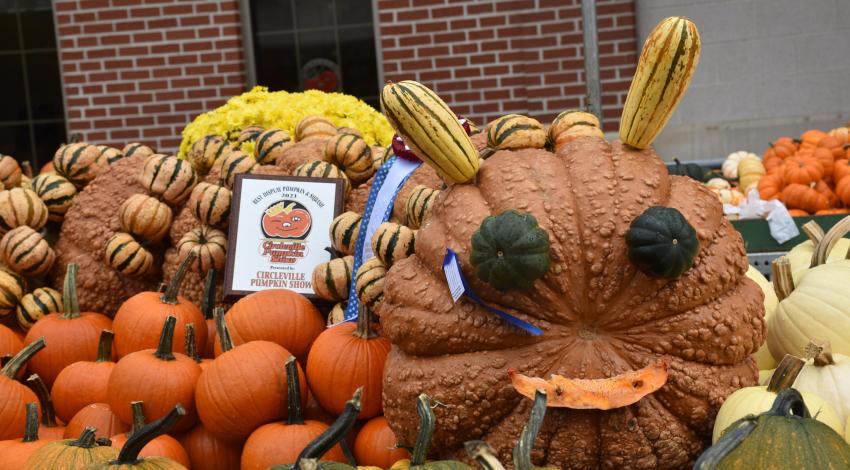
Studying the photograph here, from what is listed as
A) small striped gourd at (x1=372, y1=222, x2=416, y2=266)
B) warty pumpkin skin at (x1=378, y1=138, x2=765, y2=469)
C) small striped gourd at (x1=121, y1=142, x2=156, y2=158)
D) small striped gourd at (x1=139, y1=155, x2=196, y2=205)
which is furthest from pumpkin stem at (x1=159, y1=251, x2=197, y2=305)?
warty pumpkin skin at (x1=378, y1=138, x2=765, y2=469)

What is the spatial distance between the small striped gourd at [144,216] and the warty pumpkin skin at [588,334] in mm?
1588

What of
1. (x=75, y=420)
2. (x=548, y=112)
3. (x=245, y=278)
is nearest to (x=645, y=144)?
(x=245, y=278)

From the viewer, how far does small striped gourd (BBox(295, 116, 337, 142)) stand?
413cm

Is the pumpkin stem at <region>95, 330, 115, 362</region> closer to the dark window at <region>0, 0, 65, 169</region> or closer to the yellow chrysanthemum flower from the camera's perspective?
the yellow chrysanthemum flower

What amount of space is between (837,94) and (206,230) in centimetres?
627

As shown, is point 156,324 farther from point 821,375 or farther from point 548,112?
point 548,112

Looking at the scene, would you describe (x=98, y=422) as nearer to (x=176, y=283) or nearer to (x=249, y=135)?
(x=176, y=283)

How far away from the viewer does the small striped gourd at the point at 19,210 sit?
3.82 meters

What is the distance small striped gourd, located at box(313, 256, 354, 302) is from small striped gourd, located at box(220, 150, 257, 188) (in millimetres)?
686

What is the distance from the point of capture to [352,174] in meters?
3.73

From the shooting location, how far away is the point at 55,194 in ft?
13.1

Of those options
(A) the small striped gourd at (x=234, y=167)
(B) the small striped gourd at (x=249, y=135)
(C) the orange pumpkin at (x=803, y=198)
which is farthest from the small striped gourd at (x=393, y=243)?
(C) the orange pumpkin at (x=803, y=198)

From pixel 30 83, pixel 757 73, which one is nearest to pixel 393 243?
pixel 757 73

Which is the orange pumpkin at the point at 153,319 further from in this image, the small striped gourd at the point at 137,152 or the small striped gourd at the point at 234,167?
the small striped gourd at the point at 137,152
